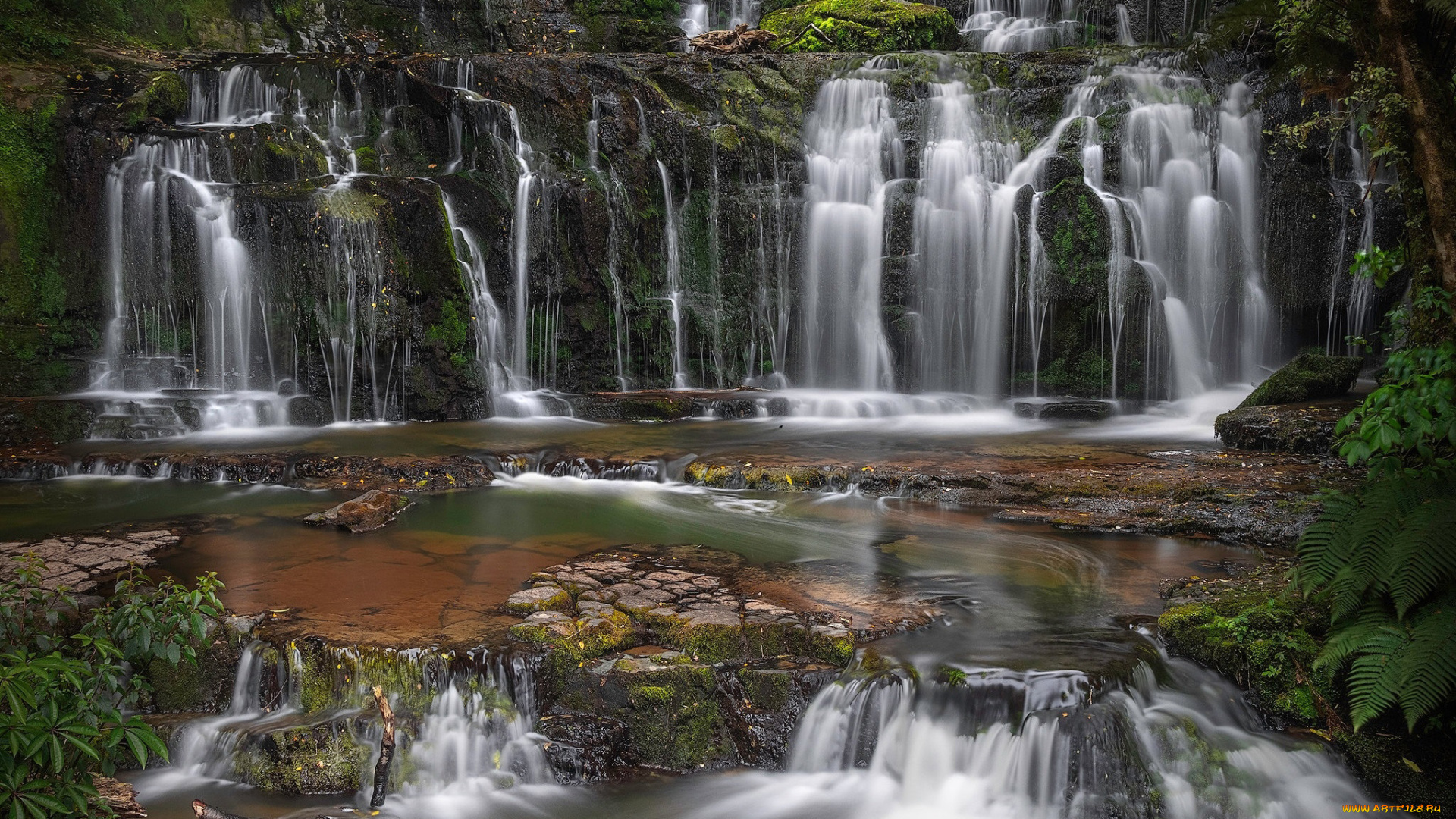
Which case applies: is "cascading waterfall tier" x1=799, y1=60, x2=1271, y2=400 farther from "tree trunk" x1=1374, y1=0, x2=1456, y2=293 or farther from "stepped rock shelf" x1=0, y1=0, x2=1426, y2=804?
"tree trunk" x1=1374, y1=0, x2=1456, y2=293

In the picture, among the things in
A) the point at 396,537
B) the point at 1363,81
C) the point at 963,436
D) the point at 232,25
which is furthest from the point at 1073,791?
the point at 232,25

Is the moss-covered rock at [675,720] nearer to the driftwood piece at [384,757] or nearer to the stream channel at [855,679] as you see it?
the stream channel at [855,679]

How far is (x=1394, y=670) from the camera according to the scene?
3707mm

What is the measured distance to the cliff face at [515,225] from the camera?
12.2m

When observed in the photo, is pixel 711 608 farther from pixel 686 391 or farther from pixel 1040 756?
pixel 686 391

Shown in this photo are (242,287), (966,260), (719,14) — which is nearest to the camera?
(242,287)

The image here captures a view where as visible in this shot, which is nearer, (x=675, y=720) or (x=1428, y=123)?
(x=1428, y=123)

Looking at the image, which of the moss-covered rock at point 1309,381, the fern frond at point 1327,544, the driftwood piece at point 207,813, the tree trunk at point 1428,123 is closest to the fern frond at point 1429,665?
the fern frond at point 1327,544

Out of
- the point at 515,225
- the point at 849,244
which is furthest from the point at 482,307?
the point at 849,244

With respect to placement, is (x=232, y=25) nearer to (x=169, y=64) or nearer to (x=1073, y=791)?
(x=169, y=64)

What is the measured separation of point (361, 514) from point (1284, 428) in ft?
26.9

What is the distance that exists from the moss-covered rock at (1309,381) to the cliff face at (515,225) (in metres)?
2.78

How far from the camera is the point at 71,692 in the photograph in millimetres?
3457

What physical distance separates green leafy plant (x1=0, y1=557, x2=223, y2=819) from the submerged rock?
2394mm
